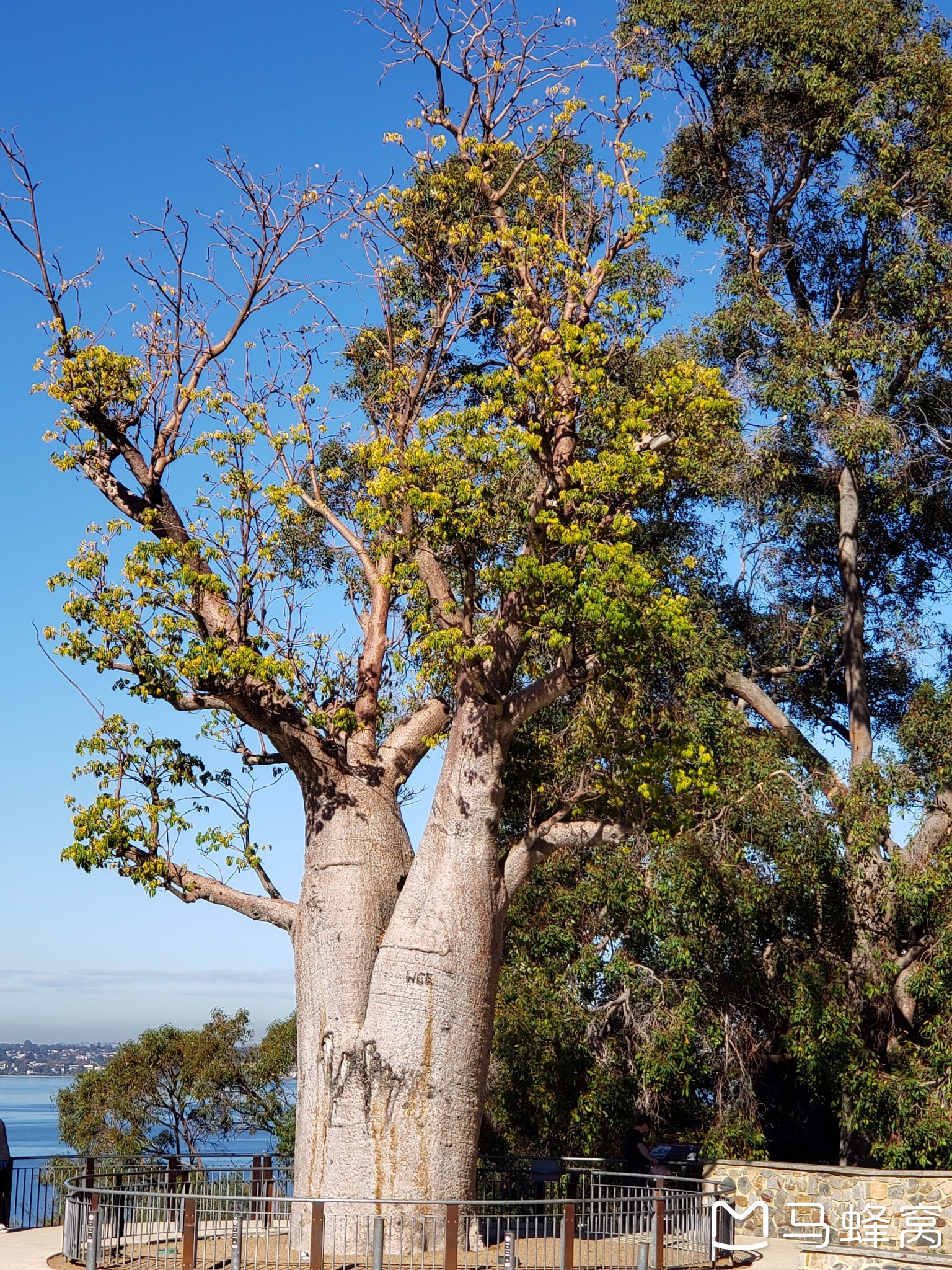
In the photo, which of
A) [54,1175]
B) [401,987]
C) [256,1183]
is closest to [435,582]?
[401,987]

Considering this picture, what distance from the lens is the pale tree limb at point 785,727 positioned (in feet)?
64.9

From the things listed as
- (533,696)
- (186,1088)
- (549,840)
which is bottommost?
(186,1088)

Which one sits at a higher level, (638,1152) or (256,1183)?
(638,1152)

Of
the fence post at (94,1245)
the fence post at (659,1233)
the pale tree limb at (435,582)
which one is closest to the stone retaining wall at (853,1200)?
the fence post at (659,1233)

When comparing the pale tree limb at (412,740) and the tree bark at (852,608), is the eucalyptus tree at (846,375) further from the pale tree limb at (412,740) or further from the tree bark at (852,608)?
the pale tree limb at (412,740)

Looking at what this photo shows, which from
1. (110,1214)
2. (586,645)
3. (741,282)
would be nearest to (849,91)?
(741,282)

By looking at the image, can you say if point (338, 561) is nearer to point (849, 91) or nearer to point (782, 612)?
point (782, 612)

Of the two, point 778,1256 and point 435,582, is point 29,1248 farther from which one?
point 435,582

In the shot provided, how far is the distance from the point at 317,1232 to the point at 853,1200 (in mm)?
6773

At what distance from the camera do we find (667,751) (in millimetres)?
15031

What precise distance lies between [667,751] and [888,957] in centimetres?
599

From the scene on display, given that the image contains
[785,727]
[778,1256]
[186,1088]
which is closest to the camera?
[778,1256]

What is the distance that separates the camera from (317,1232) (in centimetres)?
1165

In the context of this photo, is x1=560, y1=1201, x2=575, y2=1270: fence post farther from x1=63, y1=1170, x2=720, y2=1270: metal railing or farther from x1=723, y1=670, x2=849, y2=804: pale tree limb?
x1=723, y1=670, x2=849, y2=804: pale tree limb
